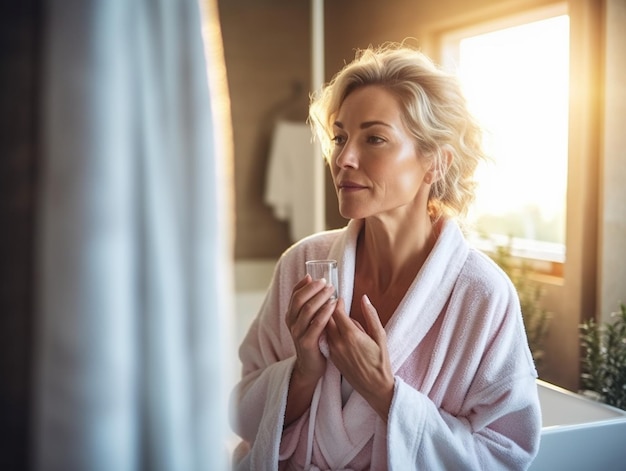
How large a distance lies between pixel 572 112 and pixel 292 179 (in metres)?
1.48

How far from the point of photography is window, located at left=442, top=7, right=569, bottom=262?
8.04 ft

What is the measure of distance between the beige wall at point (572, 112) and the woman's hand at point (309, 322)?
53.3 inches

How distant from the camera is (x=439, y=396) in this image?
1.20m

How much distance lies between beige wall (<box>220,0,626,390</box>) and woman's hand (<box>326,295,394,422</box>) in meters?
Answer: 1.31

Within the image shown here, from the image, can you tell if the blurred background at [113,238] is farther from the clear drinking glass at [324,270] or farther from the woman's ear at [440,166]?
the woman's ear at [440,166]

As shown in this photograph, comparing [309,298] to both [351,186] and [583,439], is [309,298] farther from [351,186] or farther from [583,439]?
[583,439]

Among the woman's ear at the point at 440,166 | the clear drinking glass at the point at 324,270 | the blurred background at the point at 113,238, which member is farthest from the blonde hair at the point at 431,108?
the blurred background at the point at 113,238

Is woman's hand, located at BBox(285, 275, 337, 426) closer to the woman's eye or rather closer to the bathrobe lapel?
the bathrobe lapel

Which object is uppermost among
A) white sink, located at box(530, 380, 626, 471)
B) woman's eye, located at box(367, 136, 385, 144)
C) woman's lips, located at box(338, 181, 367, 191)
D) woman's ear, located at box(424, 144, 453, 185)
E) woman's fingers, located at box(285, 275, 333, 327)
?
woman's eye, located at box(367, 136, 385, 144)

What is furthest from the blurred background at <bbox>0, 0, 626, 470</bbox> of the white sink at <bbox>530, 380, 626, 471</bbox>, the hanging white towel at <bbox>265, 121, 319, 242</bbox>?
the hanging white towel at <bbox>265, 121, 319, 242</bbox>

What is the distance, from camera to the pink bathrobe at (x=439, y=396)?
1.15 m

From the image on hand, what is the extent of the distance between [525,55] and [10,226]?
2.49 meters

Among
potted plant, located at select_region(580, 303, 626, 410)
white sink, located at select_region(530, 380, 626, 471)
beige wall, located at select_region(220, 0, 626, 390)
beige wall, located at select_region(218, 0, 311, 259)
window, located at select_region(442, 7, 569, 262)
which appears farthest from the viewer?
beige wall, located at select_region(218, 0, 311, 259)

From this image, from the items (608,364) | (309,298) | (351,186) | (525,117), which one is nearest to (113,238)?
(309,298)
